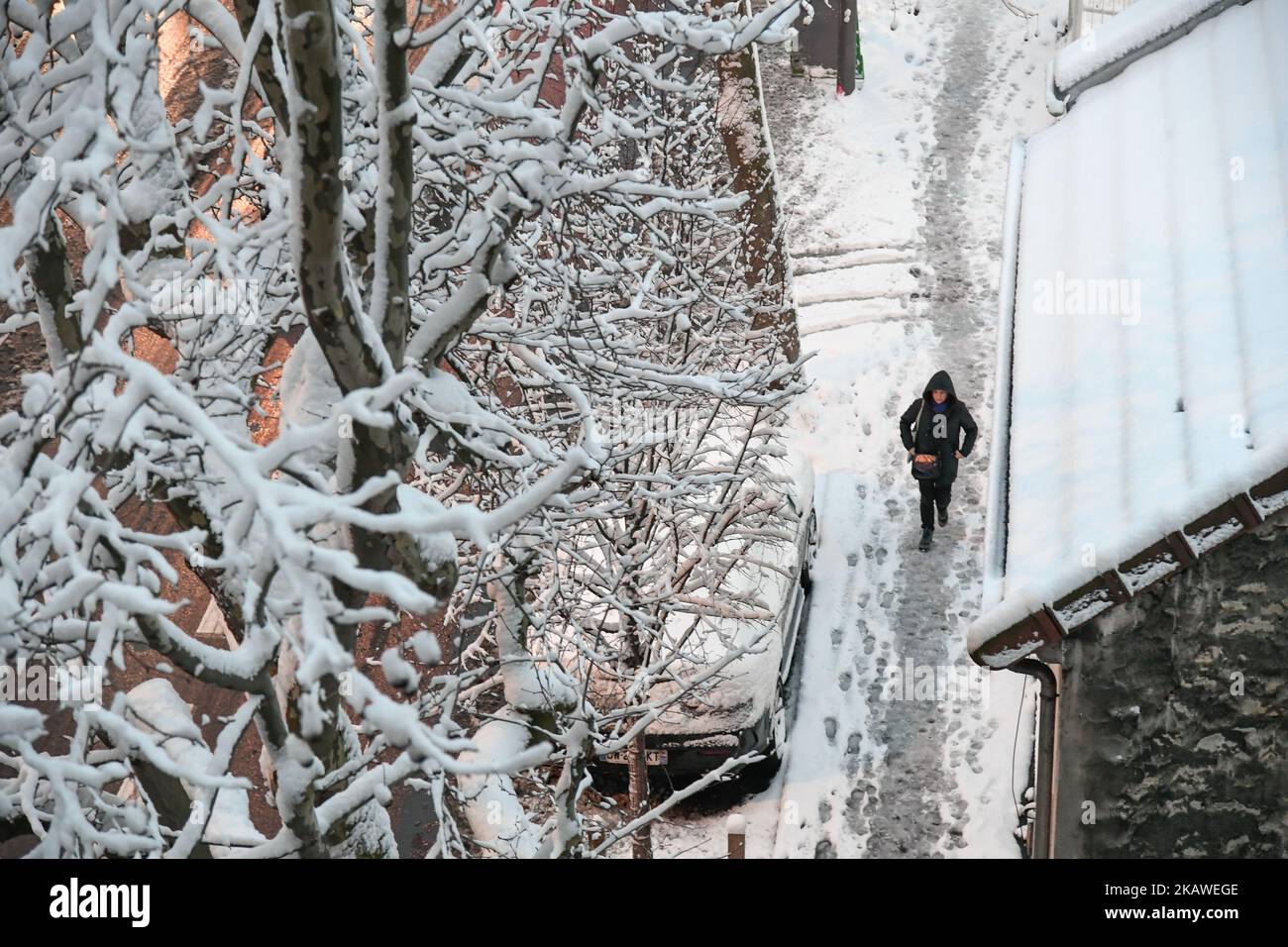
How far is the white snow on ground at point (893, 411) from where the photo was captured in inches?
433

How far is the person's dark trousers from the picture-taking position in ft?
44.2

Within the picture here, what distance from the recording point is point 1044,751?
7.43 m

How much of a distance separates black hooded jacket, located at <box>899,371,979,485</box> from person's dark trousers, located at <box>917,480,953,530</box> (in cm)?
28

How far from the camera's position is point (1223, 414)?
270 inches

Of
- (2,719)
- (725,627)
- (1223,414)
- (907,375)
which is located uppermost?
(907,375)

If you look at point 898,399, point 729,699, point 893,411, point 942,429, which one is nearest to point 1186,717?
point 729,699

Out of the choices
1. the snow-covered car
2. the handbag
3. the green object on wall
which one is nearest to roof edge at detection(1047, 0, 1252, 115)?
the handbag

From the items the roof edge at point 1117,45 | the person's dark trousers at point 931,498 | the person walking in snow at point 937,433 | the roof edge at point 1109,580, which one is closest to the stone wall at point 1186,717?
the roof edge at point 1109,580

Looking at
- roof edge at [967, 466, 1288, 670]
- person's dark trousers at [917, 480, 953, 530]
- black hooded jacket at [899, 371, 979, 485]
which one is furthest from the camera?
person's dark trousers at [917, 480, 953, 530]

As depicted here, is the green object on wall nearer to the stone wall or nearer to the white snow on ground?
the white snow on ground

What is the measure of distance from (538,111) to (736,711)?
585 cm

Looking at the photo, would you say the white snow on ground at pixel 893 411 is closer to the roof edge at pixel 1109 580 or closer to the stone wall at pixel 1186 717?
the stone wall at pixel 1186 717
